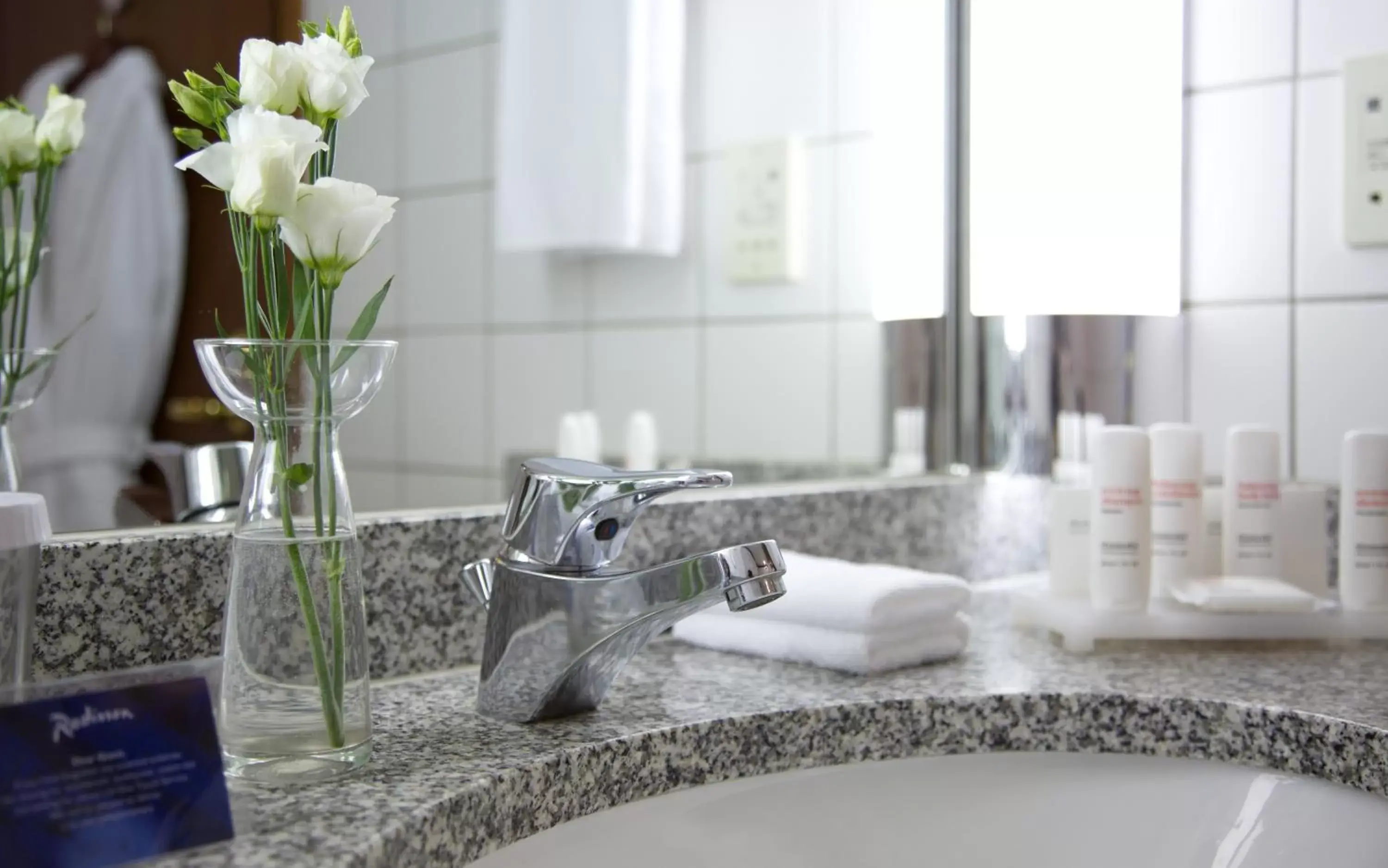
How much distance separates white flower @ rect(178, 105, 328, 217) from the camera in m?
0.62

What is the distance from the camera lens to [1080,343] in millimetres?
1356

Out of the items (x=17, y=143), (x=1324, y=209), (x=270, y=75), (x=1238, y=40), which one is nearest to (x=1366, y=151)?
(x=1324, y=209)

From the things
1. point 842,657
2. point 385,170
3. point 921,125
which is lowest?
point 842,657

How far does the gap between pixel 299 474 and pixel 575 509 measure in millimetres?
167

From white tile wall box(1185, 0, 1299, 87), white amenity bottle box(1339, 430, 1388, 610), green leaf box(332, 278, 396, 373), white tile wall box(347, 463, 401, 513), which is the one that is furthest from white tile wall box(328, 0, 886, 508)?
white amenity bottle box(1339, 430, 1388, 610)

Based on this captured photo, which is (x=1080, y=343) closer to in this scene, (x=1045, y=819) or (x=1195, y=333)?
(x=1195, y=333)

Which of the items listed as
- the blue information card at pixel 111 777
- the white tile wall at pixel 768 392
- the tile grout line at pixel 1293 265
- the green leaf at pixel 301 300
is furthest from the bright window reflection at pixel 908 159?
the blue information card at pixel 111 777

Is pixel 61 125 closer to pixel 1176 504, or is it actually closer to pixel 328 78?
pixel 328 78

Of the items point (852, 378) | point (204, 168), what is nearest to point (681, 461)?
point (852, 378)

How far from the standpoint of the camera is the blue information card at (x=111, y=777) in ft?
1.82

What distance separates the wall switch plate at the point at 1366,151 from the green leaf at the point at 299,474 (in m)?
1.03

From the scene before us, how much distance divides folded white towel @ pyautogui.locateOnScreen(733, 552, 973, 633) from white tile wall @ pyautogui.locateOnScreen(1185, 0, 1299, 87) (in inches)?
26.6

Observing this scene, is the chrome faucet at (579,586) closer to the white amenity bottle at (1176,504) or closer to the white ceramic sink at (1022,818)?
the white ceramic sink at (1022,818)

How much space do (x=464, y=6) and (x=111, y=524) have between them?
48cm
